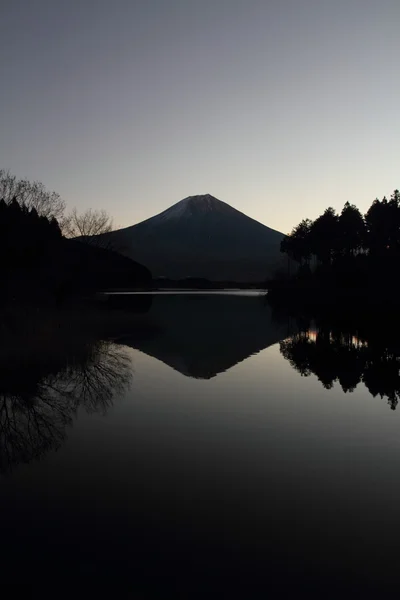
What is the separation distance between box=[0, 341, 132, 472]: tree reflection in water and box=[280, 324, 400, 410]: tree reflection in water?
23.2 ft

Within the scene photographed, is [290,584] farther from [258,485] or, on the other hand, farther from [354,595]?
[258,485]

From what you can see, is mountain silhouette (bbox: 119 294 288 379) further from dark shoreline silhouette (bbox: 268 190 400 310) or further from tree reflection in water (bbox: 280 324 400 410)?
dark shoreline silhouette (bbox: 268 190 400 310)

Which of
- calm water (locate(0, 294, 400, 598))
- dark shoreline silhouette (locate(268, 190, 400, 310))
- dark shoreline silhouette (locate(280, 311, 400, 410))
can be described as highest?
dark shoreline silhouette (locate(268, 190, 400, 310))

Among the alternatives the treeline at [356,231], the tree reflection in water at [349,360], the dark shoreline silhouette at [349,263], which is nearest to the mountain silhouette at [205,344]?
the tree reflection in water at [349,360]

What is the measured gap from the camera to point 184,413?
11961mm

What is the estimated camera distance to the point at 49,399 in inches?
512

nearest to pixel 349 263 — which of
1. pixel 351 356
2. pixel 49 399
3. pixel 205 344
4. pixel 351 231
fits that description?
pixel 351 231

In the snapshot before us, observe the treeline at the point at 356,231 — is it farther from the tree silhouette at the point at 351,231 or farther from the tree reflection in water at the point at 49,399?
the tree reflection in water at the point at 49,399

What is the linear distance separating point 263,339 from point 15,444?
21.1 metres

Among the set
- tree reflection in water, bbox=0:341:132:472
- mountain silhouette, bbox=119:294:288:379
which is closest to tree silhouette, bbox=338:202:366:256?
mountain silhouette, bbox=119:294:288:379

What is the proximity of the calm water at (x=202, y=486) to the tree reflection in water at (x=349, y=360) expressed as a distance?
284 mm

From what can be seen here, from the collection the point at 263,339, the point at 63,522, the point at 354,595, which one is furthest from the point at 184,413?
the point at 263,339

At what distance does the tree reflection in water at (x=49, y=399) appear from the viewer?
9.48 metres

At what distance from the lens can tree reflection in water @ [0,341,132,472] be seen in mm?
9484
